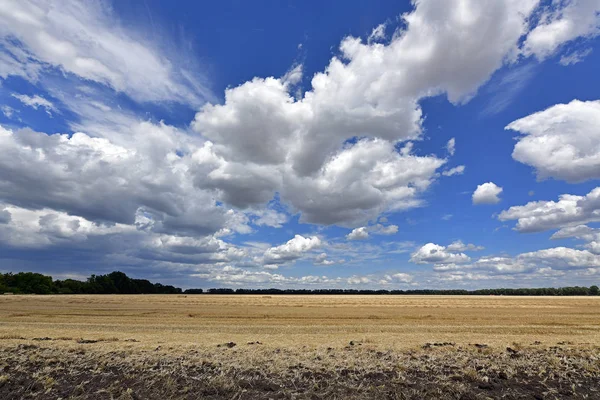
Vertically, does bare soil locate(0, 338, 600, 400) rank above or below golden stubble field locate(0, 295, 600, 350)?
below

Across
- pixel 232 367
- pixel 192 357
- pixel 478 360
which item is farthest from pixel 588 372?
pixel 192 357

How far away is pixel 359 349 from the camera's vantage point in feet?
54.7

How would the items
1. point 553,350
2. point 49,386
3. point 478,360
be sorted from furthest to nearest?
1. point 553,350
2. point 478,360
3. point 49,386

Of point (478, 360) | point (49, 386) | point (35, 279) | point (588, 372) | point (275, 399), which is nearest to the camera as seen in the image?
point (275, 399)

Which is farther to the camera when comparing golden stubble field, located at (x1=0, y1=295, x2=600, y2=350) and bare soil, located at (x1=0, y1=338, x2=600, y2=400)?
golden stubble field, located at (x1=0, y1=295, x2=600, y2=350)

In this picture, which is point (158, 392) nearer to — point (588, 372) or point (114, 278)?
point (588, 372)

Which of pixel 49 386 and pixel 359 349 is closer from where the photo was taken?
pixel 49 386

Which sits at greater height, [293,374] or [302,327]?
[302,327]

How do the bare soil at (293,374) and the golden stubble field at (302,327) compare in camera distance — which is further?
the golden stubble field at (302,327)

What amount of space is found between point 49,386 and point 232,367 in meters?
5.48

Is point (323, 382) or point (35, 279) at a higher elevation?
point (35, 279)

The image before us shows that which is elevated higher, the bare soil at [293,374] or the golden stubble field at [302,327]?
the golden stubble field at [302,327]

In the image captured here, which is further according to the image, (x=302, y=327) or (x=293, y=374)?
(x=302, y=327)

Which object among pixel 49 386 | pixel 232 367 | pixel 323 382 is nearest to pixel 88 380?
pixel 49 386
